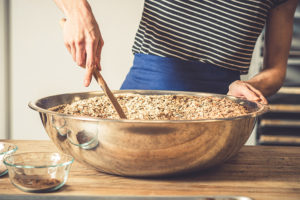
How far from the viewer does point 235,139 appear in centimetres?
66

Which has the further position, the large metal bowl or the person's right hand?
the person's right hand

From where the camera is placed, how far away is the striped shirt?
1154 mm

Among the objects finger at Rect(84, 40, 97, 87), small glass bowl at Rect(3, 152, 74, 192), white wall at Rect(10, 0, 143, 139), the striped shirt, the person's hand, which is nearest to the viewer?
small glass bowl at Rect(3, 152, 74, 192)

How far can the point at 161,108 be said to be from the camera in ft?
2.66

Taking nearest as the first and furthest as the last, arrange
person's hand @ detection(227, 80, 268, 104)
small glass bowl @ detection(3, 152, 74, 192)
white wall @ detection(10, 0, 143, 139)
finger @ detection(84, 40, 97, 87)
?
small glass bowl @ detection(3, 152, 74, 192), finger @ detection(84, 40, 97, 87), person's hand @ detection(227, 80, 268, 104), white wall @ detection(10, 0, 143, 139)

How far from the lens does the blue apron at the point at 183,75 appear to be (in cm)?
117

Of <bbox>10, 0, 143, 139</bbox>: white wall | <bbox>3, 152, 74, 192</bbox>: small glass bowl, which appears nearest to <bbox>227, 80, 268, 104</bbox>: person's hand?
<bbox>3, 152, 74, 192</bbox>: small glass bowl

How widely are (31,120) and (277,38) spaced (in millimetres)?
1692

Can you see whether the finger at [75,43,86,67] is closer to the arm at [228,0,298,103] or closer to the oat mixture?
the oat mixture

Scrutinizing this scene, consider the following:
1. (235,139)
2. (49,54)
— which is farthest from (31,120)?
(235,139)

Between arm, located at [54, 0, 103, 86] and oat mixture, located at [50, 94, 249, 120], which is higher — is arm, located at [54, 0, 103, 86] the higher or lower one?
the higher one

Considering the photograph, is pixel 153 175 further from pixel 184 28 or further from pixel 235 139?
pixel 184 28

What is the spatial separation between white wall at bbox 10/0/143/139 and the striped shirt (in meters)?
0.92

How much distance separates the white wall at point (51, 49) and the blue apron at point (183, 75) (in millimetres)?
946
